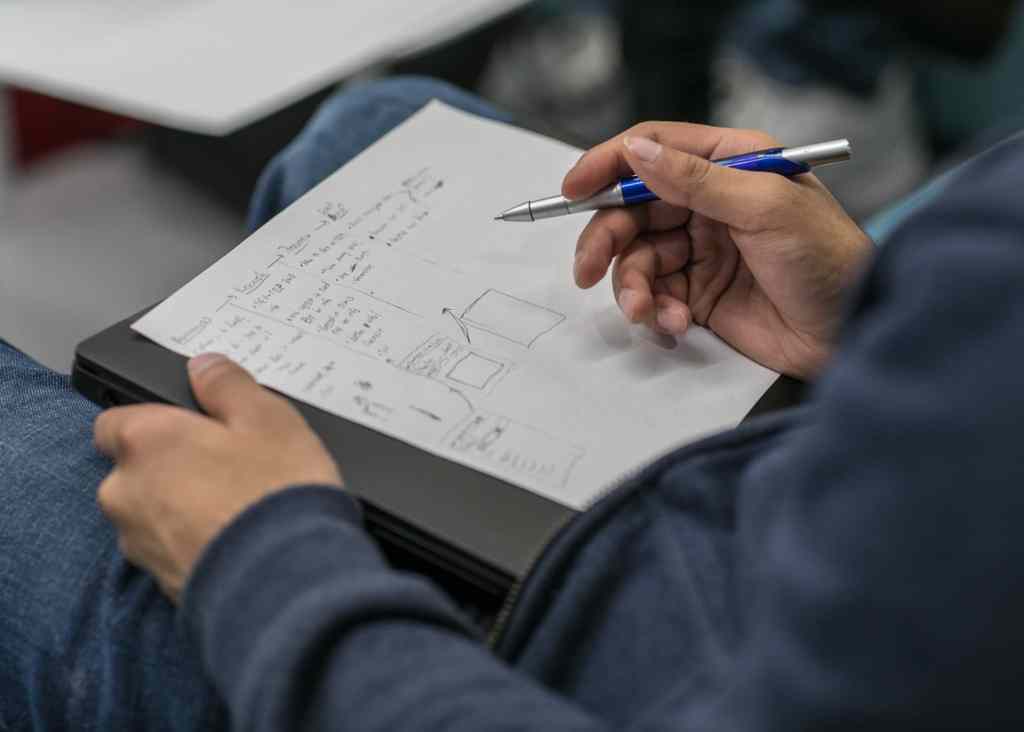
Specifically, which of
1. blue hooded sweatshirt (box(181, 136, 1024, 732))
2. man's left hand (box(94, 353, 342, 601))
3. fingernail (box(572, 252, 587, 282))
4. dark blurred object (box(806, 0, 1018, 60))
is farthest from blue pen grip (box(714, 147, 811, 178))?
dark blurred object (box(806, 0, 1018, 60))

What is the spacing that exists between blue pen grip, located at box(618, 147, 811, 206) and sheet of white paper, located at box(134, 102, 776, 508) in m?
A: 0.06

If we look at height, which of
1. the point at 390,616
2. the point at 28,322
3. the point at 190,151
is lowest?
the point at 28,322

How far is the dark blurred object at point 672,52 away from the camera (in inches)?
56.8

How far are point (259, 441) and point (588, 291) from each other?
247 millimetres

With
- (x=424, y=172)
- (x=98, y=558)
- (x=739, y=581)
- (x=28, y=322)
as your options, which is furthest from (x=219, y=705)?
(x=28, y=322)

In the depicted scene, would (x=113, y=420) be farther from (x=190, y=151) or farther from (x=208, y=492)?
(x=190, y=151)

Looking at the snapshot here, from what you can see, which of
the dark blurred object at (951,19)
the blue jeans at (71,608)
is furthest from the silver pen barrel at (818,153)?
the dark blurred object at (951,19)

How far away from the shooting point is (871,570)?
31 centimetres

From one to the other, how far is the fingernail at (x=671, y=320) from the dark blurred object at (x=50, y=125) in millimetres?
1328

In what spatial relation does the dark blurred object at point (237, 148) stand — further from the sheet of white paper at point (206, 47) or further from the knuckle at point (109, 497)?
the knuckle at point (109, 497)

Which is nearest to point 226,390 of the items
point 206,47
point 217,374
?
point 217,374

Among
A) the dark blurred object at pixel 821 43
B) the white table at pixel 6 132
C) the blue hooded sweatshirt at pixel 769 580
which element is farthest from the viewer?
the white table at pixel 6 132

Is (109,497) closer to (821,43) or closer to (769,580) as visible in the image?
(769,580)

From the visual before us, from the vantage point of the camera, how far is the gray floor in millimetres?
1110
